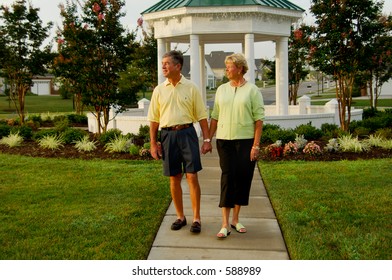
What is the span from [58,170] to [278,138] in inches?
228

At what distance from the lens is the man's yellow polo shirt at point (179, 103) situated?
221 inches

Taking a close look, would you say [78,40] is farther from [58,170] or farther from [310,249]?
[310,249]

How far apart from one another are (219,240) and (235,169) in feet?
2.81

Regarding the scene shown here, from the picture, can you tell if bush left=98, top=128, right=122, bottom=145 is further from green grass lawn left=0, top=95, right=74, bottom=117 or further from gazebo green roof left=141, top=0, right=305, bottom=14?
green grass lawn left=0, top=95, right=74, bottom=117

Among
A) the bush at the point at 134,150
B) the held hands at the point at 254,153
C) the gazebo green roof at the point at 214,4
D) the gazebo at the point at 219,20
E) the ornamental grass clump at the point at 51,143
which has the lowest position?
the bush at the point at 134,150

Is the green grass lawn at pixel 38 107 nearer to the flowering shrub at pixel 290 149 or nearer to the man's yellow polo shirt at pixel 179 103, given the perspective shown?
the flowering shrub at pixel 290 149

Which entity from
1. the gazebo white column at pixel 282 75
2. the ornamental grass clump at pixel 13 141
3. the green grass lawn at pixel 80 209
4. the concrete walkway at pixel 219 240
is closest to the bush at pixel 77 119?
the ornamental grass clump at pixel 13 141

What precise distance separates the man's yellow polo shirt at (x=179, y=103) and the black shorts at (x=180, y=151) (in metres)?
0.14

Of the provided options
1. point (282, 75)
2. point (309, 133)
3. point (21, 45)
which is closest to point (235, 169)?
point (309, 133)

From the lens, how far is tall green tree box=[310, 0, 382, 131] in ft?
47.9

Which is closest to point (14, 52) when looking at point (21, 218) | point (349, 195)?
point (21, 218)

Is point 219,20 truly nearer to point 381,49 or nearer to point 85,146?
point 381,49

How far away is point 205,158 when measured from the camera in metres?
11.3

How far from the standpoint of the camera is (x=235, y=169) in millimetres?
5625
